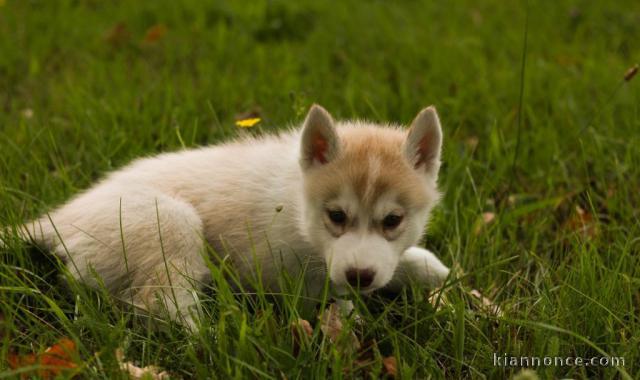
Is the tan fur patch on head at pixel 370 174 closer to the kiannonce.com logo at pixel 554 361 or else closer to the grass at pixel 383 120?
the grass at pixel 383 120

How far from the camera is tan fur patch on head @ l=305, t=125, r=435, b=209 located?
3023mm

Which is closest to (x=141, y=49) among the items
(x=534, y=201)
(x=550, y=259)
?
(x=534, y=201)

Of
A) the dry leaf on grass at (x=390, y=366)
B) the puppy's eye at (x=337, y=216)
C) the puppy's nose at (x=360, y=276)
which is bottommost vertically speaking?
the dry leaf on grass at (x=390, y=366)

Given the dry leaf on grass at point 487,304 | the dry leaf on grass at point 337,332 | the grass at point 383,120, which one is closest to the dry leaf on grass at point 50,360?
the grass at point 383,120

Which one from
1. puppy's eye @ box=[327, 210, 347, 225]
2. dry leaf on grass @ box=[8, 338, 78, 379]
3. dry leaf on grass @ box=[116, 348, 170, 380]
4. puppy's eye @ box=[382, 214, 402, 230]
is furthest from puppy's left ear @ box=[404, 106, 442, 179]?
dry leaf on grass @ box=[8, 338, 78, 379]

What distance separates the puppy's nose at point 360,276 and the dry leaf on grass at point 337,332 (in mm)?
136

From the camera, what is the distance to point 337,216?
3062 millimetres

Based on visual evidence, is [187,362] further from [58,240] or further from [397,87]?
[397,87]

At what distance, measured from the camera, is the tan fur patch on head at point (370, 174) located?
3.02 metres

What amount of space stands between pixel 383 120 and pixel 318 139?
1745 mm

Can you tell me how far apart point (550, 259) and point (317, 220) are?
137cm

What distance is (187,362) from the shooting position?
2680mm

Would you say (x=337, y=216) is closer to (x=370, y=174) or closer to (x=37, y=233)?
(x=370, y=174)

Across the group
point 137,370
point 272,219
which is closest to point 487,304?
point 272,219
